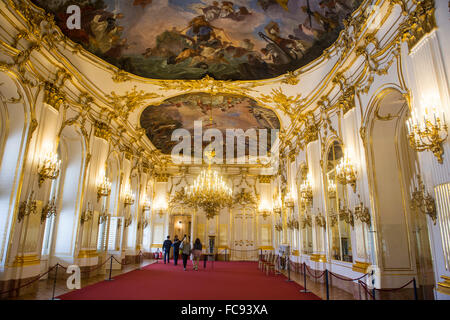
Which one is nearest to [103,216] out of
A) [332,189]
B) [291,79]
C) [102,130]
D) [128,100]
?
[102,130]

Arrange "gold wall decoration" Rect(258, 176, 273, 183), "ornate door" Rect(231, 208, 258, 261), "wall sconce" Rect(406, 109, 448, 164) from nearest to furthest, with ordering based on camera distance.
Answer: "wall sconce" Rect(406, 109, 448, 164)
"ornate door" Rect(231, 208, 258, 261)
"gold wall decoration" Rect(258, 176, 273, 183)

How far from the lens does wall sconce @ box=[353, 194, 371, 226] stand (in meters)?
7.34

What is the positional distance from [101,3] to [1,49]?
2.69 m

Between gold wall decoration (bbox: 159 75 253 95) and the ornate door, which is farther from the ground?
gold wall decoration (bbox: 159 75 253 95)

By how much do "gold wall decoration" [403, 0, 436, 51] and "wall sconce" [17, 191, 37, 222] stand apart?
9084mm

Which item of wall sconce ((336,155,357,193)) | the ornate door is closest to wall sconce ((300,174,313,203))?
wall sconce ((336,155,357,193))

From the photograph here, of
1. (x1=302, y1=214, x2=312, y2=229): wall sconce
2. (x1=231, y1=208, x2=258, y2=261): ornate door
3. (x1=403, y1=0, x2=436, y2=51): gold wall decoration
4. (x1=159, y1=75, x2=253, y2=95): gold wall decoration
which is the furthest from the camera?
(x1=231, y1=208, x2=258, y2=261): ornate door

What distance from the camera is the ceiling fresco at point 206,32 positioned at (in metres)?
8.14

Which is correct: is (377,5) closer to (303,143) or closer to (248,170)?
(303,143)

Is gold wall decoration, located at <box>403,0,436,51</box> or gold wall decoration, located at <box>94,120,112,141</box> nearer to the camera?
gold wall decoration, located at <box>403,0,436,51</box>

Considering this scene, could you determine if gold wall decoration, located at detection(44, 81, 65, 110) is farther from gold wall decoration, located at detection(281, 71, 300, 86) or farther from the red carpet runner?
gold wall decoration, located at detection(281, 71, 300, 86)

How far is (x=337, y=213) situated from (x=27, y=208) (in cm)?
858

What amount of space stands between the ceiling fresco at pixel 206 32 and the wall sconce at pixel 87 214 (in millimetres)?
5163

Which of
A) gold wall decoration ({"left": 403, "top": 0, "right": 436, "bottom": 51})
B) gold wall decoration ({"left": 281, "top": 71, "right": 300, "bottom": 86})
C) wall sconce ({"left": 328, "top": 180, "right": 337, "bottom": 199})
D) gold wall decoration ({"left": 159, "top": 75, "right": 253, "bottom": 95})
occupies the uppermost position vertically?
gold wall decoration ({"left": 159, "top": 75, "right": 253, "bottom": 95})
